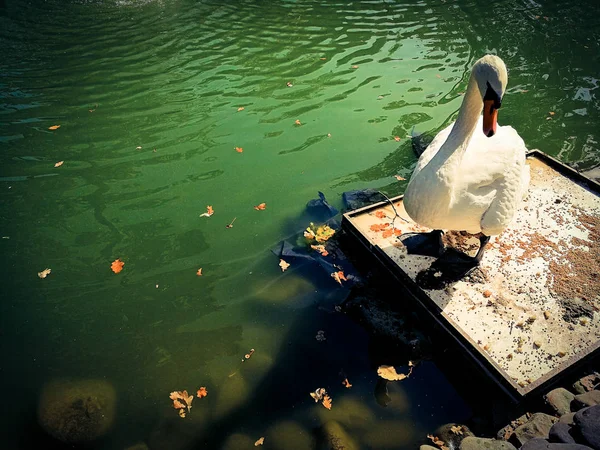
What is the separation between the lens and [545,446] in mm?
2961

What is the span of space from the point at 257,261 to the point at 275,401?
1.87 metres

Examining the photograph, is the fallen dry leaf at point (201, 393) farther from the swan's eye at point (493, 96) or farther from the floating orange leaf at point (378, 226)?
the swan's eye at point (493, 96)

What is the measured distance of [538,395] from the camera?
365cm

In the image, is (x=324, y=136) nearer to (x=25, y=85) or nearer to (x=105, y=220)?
(x=105, y=220)

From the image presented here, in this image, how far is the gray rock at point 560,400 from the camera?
3.48m

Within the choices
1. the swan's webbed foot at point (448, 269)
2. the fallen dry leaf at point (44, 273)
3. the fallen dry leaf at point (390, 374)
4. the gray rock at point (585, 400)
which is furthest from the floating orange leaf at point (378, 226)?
the fallen dry leaf at point (44, 273)

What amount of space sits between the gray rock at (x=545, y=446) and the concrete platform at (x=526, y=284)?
39 cm

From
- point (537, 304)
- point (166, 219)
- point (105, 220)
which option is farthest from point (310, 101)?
point (537, 304)

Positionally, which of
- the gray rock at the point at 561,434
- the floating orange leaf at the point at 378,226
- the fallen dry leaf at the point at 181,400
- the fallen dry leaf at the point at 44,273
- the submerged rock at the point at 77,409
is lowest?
the submerged rock at the point at 77,409

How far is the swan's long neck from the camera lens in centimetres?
363

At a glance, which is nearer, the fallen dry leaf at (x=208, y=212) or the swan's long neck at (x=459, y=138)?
the swan's long neck at (x=459, y=138)

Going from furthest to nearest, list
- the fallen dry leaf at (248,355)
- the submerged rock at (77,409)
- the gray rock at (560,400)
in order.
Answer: the fallen dry leaf at (248,355), the submerged rock at (77,409), the gray rock at (560,400)

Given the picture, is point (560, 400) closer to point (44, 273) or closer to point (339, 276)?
point (339, 276)

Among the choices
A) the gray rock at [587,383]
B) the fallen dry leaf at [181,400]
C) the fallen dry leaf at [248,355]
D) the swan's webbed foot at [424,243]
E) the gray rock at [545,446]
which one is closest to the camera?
the gray rock at [545,446]
